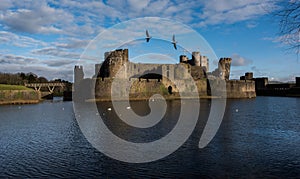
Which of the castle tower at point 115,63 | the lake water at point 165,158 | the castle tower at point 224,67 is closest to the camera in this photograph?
the lake water at point 165,158

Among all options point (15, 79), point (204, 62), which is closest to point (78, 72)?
point (15, 79)

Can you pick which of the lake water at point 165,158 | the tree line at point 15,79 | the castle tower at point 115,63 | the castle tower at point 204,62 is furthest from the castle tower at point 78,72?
the lake water at point 165,158

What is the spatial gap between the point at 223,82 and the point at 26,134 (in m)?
41.0

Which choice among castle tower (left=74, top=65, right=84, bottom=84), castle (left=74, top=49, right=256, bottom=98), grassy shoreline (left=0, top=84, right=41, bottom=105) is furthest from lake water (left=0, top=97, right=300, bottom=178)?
castle tower (left=74, top=65, right=84, bottom=84)

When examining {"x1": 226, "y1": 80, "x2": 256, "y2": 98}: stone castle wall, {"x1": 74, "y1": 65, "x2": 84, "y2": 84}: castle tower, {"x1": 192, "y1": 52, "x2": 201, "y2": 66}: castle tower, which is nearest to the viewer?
{"x1": 74, "y1": 65, "x2": 84, "y2": 84}: castle tower

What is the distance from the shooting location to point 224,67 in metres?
57.0

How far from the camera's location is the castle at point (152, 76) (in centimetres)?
4106

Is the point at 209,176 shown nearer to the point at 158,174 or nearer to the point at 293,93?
the point at 158,174

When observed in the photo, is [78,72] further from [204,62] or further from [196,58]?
[204,62]

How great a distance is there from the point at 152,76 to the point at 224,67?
15183 millimetres

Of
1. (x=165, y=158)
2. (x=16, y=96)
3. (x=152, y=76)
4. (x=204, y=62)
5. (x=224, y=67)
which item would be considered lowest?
(x=165, y=158)

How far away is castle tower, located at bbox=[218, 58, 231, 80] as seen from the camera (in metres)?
56.8

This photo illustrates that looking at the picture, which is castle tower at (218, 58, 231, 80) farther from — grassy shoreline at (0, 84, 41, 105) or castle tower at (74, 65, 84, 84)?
grassy shoreline at (0, 84, 41, 105)

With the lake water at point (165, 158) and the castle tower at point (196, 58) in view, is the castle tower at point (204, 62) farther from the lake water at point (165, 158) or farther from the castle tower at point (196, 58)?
the lake water at point (165, 158)
